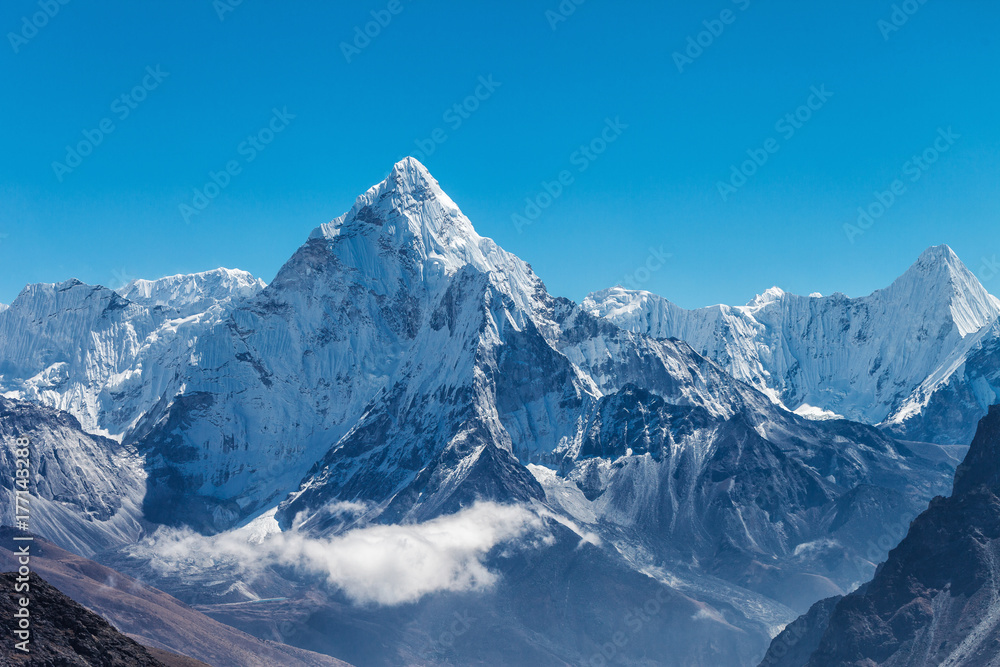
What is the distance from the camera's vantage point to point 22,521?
134 meters

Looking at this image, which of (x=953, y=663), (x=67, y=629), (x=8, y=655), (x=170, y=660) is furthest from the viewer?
(x=953, y=663)

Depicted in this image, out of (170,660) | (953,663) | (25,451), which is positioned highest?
(953,663)

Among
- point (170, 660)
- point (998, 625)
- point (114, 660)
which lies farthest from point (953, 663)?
point (114, 660)

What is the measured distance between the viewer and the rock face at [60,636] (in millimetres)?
103812

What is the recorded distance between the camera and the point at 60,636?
10788 centimetres

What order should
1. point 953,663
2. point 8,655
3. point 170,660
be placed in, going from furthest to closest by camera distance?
1. point 953,663
2. point 170,660
3. point 8,655

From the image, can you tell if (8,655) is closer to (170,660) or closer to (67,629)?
(67,629)

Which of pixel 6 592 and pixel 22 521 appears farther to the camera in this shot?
pixel 22 521

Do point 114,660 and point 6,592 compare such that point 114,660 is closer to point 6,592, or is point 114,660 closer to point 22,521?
point 6,592

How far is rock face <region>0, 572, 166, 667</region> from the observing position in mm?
103812

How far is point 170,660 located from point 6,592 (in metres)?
39.4

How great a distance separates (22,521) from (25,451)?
10219 mm

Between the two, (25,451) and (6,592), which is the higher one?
(25,451)

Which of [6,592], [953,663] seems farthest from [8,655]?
[953,663]
